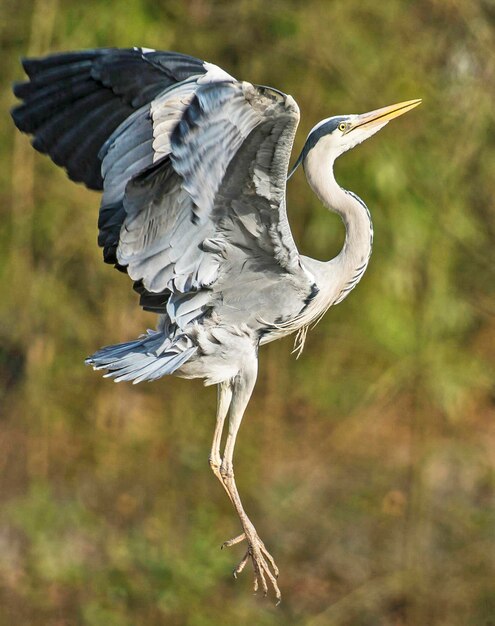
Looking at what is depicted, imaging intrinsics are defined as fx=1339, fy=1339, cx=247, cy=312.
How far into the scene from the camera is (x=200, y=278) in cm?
534

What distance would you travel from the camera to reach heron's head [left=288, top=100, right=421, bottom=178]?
5715mm

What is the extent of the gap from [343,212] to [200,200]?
0.99 metres

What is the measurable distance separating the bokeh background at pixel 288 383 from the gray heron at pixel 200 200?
2.77m

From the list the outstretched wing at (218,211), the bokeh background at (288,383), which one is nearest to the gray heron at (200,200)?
the outstretched wing at (218,211)

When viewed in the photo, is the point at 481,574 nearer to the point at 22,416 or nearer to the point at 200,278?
the point at 22,416

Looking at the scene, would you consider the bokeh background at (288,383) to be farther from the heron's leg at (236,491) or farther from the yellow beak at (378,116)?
the heron's leg at (236,491)

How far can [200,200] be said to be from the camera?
16.3ft

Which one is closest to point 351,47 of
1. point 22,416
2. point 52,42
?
point 52,42

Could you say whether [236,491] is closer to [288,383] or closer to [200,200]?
[200,200]

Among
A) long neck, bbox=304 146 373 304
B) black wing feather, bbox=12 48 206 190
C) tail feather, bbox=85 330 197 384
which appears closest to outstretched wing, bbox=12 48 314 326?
black wing feather, bbox=12 48 206 190

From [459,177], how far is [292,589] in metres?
3.21

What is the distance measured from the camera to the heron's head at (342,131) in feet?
18.7

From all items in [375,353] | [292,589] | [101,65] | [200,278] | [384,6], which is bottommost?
[292,589]

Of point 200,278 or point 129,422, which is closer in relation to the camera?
point 200,278
